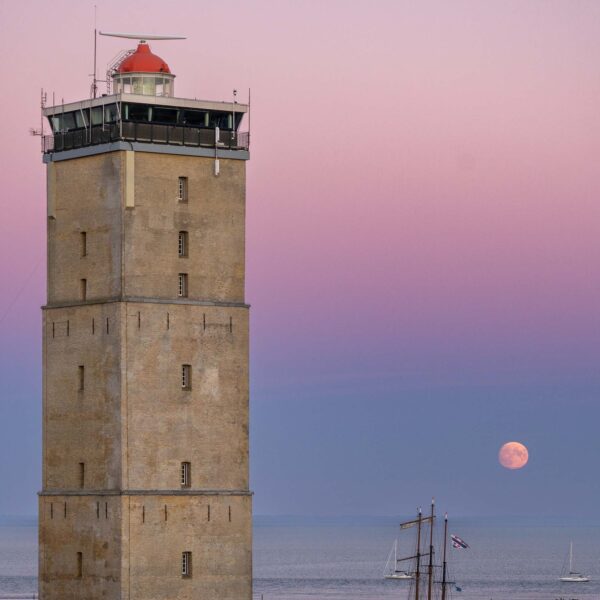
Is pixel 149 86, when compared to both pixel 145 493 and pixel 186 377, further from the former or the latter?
pixel 145 493

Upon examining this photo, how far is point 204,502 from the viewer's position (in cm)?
8725

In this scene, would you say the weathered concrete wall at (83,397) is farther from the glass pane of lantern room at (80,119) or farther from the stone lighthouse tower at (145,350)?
the glass pane of lantern room at (80,119)

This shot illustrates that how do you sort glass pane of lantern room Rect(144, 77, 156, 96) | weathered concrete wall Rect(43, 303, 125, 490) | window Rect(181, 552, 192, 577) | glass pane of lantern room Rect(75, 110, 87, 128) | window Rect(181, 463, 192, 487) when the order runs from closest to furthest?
weathered concrete wall Rect(43, 303, 125, 490) < window Rect(181, 552, 192, 577) < window Rect(181, 463, 192, 487) < glass pane of lantern room Rect(75, 110, 87, 128) < glass pane of lantern room Rect(144, 77, 156, 96)

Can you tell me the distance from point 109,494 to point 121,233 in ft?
37.5

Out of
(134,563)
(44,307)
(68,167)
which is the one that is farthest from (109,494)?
(68,167)

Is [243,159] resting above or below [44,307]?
above

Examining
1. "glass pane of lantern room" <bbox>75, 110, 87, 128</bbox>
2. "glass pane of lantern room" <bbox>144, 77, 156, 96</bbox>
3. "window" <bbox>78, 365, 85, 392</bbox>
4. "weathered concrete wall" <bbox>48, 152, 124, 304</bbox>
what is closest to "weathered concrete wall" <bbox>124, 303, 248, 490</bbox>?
"weathered concrete wall" <bbox>48, 152, 124, 304</bbox>

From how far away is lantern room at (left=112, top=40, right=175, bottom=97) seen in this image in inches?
3514

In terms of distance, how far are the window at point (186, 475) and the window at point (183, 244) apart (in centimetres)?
932

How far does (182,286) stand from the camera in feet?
288

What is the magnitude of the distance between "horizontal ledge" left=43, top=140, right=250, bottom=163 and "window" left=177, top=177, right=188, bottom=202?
1160 millimetres

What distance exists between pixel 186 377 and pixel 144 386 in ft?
7.10

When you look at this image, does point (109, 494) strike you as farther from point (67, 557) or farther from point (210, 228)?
point (210, 228)

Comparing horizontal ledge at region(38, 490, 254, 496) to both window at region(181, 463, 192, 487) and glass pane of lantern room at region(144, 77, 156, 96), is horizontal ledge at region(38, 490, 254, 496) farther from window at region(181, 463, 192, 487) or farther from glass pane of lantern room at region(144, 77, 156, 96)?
glass pane of lantern room at region(144, 77, 156, 96)
